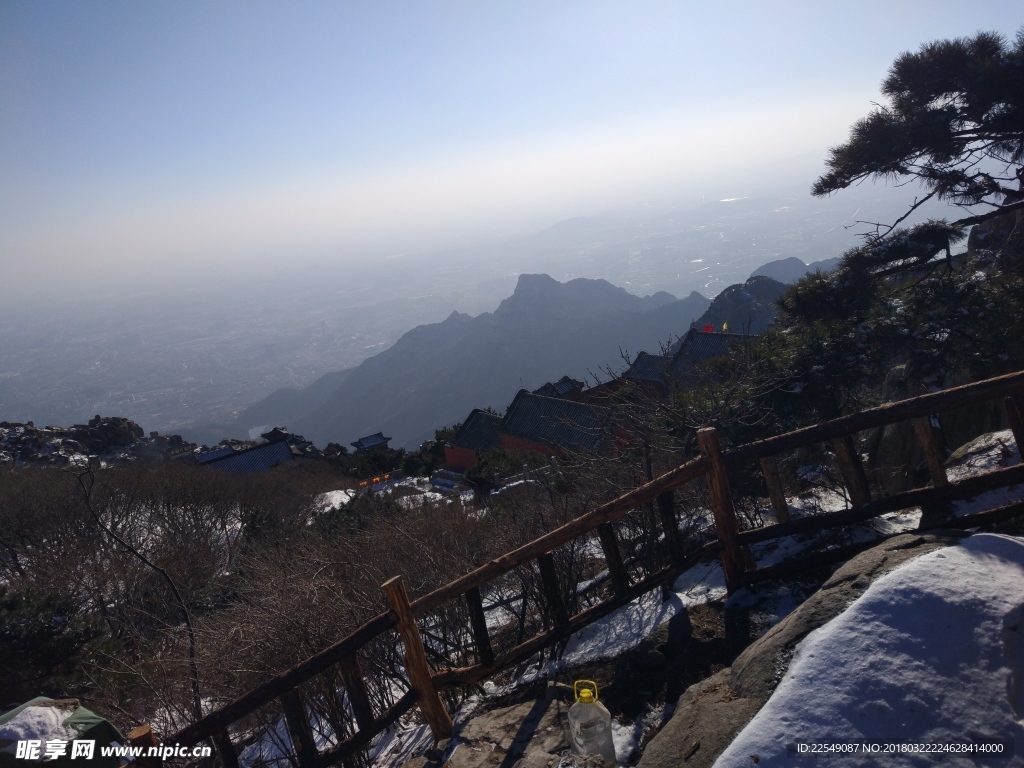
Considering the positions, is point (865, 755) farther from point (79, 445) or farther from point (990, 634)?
point (79, 445)

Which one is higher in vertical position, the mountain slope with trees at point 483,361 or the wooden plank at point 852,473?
→ the wooden plank at point 852,473

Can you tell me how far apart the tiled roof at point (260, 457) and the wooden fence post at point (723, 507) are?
27.9 meters

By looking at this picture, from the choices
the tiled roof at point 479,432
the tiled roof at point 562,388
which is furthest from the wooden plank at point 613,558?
the tiled roof at point 562,388

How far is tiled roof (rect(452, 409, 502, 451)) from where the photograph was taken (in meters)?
26.5

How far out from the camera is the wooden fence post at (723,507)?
13.7 feet

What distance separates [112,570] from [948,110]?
1540 cm

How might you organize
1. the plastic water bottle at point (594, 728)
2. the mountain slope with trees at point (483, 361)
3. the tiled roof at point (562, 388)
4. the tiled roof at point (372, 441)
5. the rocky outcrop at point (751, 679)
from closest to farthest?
the rocky outcrop at point (751, 679)
the plastic water bottle at point (594, 728)
the tiled roof at point (562, 388)
the tiled roof at point (372, 441)
the mountain slope with trees at point (483, 361)

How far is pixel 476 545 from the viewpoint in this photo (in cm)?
777

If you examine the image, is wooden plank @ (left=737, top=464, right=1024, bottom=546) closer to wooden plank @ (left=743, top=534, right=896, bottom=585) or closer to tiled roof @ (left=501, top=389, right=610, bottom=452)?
wooden plank @ (left=743, top=534, right=896, bottom=585)

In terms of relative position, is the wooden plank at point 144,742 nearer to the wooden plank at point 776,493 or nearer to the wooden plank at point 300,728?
the wooden plank at point 300,728

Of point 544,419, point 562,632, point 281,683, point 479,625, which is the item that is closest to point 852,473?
point 562,632

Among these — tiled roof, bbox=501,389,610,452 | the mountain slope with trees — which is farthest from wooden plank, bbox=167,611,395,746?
the mountain slope with trees

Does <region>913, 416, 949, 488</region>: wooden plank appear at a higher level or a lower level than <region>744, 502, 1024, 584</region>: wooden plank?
higher

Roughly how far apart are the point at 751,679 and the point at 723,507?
139 centimetres
